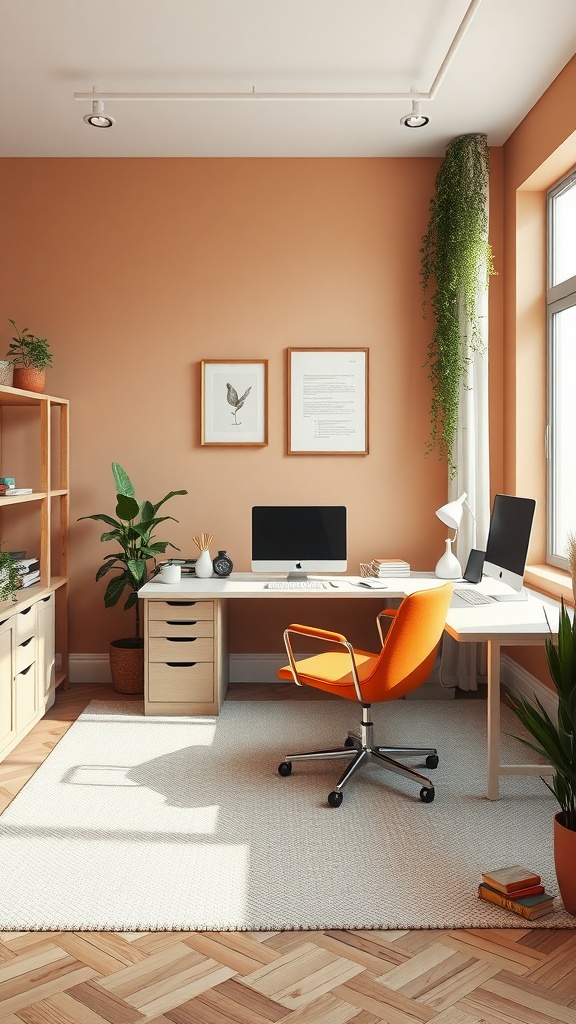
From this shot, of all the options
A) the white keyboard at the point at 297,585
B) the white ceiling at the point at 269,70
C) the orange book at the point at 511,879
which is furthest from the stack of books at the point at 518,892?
the white ceiling at the point at 269,70

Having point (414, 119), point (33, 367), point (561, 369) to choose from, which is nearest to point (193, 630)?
point (33, 367)

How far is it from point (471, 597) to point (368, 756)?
858 millimetres

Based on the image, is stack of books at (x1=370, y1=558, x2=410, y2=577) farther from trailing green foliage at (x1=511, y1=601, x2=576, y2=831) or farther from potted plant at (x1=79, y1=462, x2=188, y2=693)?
trailing green foliage at (x1=511, y1=601, x2=576, y2=831)

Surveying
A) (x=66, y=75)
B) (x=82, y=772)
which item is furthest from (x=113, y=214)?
(x=82, y=772)

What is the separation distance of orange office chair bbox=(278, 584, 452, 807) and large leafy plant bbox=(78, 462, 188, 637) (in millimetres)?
1400

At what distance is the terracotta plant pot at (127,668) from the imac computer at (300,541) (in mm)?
822

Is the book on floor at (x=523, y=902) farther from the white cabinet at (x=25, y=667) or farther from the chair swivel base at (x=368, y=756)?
the white cabinet at (x=25, y=667)

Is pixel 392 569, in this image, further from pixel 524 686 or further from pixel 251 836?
pixel 251 836

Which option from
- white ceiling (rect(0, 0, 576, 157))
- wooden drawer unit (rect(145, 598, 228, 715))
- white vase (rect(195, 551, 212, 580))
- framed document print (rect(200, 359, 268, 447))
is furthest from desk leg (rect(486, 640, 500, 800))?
white ceiling (rect(0, 0, 576, 157))

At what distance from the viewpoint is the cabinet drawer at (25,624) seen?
3.73 metres

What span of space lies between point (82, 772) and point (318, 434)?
90.9 inches

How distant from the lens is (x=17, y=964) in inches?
82.7

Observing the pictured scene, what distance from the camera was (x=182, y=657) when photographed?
4.20 m

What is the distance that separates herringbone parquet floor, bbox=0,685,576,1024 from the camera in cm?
191
